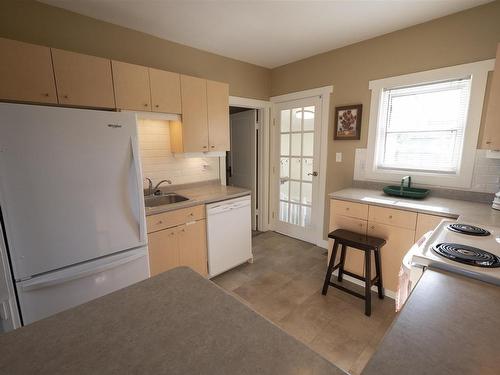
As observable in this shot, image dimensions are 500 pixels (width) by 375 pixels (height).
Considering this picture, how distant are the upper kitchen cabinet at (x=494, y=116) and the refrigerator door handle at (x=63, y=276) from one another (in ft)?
9.00

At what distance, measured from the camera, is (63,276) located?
155 centimetres

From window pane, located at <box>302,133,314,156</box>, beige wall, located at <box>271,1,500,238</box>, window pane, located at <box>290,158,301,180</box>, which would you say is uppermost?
beige wall, located at <box>271,1,500,238</box>

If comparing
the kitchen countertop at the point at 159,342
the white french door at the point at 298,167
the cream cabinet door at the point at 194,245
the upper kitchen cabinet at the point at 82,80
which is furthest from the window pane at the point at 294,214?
the kitchen countertop at the point at 159,342

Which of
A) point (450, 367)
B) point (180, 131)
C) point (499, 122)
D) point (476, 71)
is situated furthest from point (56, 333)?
point (476, 71)

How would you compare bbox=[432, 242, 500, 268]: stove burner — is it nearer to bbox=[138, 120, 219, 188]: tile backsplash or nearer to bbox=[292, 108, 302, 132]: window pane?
bbox=[138, 120, 219, 188]: tile backsplash

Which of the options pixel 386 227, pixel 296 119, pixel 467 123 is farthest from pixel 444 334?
pixel 296 119

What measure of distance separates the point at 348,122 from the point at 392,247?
4.84 feet

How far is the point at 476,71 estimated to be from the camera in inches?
82.2

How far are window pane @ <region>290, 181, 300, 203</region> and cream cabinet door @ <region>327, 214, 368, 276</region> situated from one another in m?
1.07

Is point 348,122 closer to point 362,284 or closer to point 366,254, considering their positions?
point 366,254

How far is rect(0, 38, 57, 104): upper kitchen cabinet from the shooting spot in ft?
5.15

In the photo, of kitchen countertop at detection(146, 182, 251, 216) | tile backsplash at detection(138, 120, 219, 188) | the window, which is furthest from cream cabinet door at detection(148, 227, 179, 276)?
the window

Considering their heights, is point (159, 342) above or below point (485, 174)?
below

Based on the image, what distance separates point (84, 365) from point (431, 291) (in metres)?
1.09
